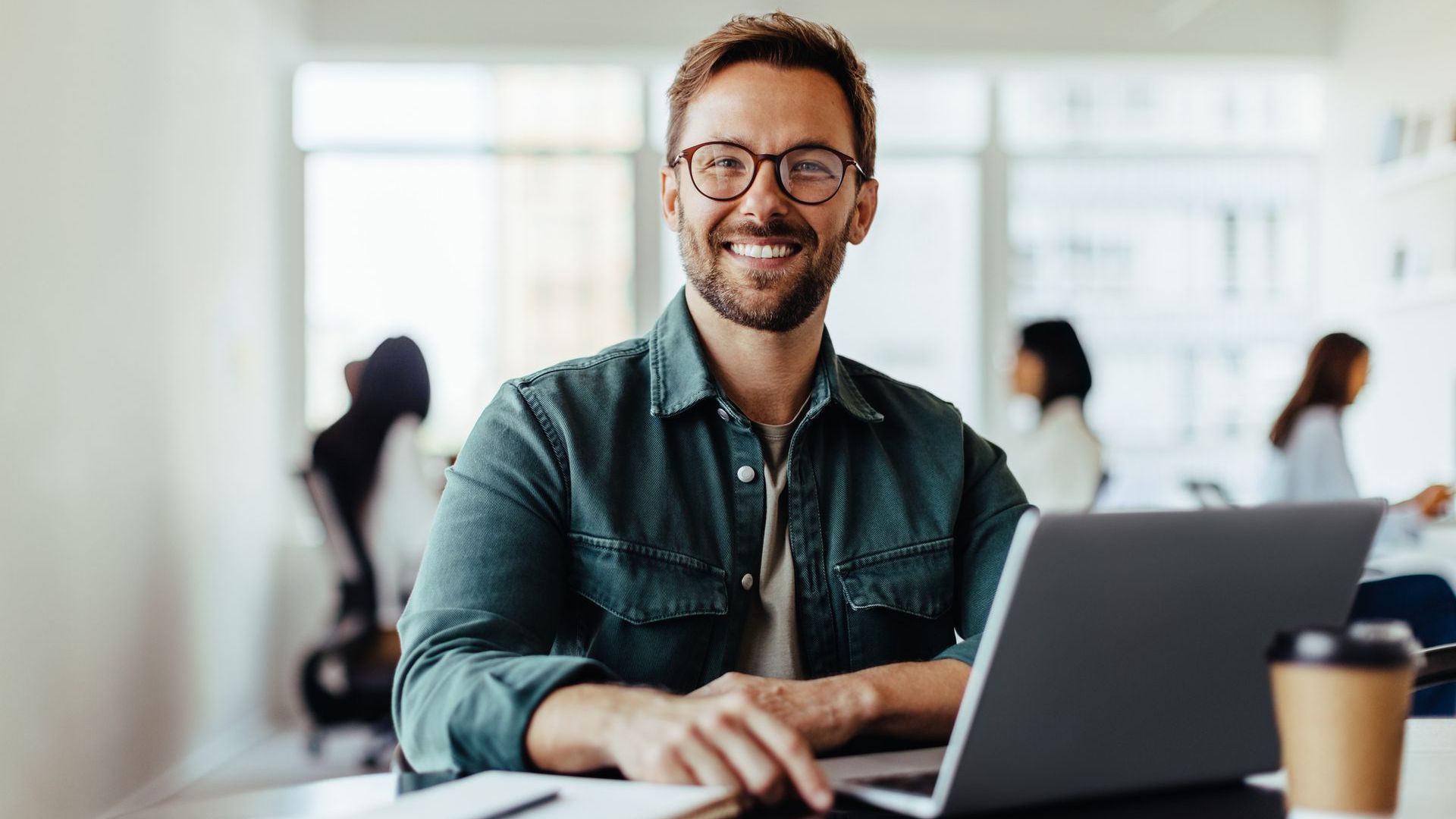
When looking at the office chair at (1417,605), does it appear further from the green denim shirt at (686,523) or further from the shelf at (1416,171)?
the shelf at (1416,171)

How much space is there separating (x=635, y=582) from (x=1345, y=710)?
0.74 metres

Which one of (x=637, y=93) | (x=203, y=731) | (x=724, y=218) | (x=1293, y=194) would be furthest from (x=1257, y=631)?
(x=1293, y=194)

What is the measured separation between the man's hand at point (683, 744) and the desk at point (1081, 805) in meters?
0.03

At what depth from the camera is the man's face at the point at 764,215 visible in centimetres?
138

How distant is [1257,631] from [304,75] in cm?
517

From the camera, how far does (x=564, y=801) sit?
2.32ft

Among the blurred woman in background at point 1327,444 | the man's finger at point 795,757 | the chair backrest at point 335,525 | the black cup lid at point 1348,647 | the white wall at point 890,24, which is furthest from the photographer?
the white wall at point 890,24

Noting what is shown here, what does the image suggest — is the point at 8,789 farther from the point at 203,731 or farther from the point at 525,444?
the point at 525,444

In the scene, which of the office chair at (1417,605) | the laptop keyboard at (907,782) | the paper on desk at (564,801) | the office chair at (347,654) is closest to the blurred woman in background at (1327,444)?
the office chair at (1417,605)

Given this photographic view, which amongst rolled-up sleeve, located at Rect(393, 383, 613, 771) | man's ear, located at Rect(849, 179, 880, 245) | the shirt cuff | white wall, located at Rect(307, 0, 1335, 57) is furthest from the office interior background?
the shirt cuff

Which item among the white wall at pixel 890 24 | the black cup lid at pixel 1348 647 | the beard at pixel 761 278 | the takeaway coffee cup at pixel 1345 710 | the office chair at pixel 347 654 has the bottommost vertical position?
the office chair at pixel 347 654

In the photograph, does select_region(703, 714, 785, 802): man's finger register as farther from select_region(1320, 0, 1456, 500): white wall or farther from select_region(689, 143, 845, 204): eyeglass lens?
select_region(1320, 0, 1456, 500): white wall

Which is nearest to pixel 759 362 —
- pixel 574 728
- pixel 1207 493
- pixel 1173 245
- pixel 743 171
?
pixel 743 171

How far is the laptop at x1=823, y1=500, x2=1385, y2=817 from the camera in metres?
0.66
